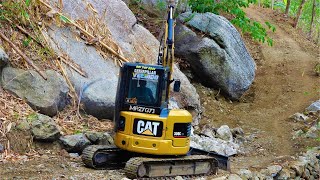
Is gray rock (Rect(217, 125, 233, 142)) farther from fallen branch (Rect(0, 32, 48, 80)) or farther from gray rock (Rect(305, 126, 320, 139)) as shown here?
fallen branch (Rect(0, 32, 48, 80))

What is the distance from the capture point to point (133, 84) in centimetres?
888

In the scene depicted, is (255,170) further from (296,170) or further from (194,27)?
(194,27)

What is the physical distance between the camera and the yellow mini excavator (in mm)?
8742

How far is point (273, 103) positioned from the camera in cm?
1811

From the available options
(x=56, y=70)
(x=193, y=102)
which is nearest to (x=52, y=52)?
(x=56, y=70)

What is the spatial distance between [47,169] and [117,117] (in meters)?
1.46

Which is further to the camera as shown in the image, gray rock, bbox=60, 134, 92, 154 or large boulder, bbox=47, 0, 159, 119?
large boulder, bbox=47, 0, 159, 119

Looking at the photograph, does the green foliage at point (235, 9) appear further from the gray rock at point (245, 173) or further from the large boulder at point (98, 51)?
the gray rock at point (245, 173)

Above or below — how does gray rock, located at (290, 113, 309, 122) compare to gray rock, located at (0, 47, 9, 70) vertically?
below

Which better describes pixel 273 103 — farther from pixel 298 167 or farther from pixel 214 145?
pixel 214 145

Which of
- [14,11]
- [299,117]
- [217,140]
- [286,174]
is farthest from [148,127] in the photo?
[299,117]

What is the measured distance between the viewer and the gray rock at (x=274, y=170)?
1108cm

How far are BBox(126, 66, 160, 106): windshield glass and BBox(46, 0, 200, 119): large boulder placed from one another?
2506mm

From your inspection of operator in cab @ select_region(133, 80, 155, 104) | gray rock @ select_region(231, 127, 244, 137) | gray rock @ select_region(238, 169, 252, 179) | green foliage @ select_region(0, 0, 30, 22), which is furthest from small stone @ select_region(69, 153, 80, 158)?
gray rock @ select_region(231, 127, 244, 137)
